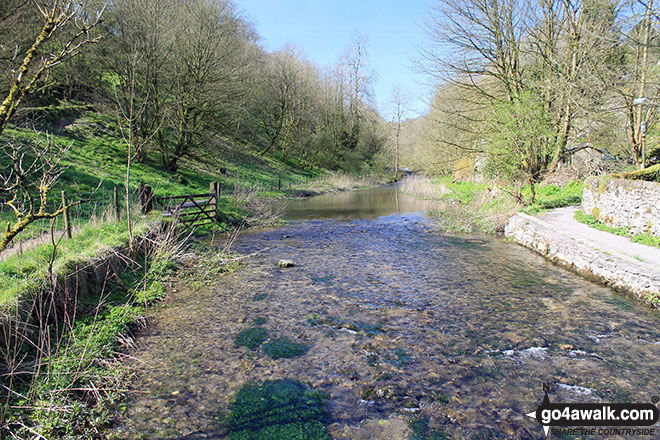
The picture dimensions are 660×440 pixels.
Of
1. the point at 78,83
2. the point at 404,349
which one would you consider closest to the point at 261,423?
the point at 404,349

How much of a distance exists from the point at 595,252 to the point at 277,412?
8.20 m

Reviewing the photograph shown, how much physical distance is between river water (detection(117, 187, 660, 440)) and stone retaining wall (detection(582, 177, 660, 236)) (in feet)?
7.35

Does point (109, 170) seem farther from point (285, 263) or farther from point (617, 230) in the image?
point (617, 230)

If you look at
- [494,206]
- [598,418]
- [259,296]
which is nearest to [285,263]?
[259,296]

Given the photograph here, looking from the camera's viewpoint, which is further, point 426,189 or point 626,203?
point 426,189

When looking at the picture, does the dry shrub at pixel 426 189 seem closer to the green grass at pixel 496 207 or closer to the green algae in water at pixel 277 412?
the green grass at pixel 496 207

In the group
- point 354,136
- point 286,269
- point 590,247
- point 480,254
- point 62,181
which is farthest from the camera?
point 354,136

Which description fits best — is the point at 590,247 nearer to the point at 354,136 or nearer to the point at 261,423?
the point at 261,423

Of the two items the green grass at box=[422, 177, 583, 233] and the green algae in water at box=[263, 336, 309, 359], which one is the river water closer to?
the green algae in water at box=[263, 336, 309, 359]

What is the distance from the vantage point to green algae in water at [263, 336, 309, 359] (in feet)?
19.0

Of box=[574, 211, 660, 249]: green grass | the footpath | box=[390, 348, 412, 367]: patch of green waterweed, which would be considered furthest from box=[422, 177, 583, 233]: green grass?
box=[390, 348, 412, 367]: patch of green waterweed

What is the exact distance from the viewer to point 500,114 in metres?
16.1

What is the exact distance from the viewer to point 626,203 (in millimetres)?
10117

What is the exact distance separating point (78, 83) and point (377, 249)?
21259mm
